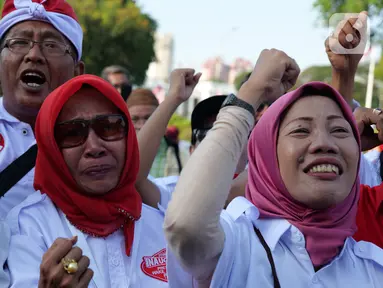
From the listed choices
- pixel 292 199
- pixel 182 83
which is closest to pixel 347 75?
pixel 182 83

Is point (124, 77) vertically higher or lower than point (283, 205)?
lower

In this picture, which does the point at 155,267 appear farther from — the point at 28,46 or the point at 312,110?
the point at 28,46

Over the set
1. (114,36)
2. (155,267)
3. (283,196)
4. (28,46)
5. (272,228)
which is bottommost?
(114,36)

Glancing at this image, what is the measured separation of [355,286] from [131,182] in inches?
43.7

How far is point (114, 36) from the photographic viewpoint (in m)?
35.5

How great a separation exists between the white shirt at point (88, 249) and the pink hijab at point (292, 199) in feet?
1.94

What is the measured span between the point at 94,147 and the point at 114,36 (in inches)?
1333

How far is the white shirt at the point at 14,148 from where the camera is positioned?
2.77m

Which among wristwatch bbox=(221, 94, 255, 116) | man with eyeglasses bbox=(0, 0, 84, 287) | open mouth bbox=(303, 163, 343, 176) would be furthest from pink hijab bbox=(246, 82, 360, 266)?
man with eyeglasses bbox=(0, 0, 84, 287)

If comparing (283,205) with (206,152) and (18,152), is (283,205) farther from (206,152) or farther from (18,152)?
(18,152)

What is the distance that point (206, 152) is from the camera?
178 cm

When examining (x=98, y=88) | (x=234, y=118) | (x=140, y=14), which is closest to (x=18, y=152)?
(x=98, y=88)

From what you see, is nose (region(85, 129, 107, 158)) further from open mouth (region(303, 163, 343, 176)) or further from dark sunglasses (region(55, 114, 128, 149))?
open mouth (region(303, 163, 343, 176))

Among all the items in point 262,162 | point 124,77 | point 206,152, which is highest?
point 206,152
